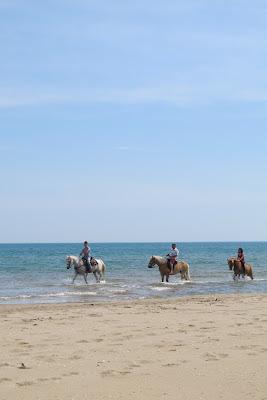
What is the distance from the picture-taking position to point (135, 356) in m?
7.57

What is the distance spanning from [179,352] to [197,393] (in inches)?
74.7

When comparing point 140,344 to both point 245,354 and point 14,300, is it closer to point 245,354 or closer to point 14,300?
point 245,354

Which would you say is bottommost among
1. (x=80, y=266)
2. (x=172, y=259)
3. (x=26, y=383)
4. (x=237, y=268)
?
(x=26, y=383)

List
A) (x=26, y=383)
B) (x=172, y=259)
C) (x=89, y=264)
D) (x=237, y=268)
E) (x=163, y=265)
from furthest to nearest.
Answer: (x=237, y=268)
(x=163, y=265)
(x=172, y=259)
(x=89, y=264)
(x=26, y=383)

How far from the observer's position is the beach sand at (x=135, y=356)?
6.00 meters

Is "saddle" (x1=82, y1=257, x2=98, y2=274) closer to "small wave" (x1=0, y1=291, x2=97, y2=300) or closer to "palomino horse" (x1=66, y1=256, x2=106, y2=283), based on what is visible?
"palomino horse" (x1=66, y1=256, x2=106, y2=283)

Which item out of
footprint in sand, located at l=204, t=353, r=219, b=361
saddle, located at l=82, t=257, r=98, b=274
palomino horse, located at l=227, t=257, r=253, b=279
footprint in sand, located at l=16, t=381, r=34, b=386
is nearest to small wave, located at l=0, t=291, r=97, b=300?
saddle, located at l=82, t=257, r=98, b=274

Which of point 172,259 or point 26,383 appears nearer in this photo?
point 26,383

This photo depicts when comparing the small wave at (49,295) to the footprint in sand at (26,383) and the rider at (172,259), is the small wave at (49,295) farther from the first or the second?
the footprint in sand at (26,383)

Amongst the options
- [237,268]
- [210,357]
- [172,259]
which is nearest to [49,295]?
[172,259]

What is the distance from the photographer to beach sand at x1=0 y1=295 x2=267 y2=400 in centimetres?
600

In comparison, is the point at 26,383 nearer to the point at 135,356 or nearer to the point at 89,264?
the point at 135,356

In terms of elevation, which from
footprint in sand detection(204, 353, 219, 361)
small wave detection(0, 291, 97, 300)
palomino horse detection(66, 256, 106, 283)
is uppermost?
palomino horse detection(66, 256, 106, 283)

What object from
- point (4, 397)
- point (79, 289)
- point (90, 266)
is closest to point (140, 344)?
point (4, 397)
